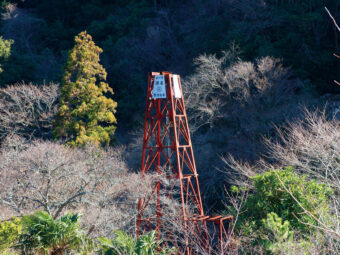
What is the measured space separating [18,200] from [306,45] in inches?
739

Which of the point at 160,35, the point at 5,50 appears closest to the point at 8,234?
the point at 5,50

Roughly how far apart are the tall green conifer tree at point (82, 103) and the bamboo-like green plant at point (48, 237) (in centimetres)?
1380

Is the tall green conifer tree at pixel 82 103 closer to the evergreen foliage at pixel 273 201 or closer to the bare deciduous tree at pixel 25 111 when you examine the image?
the bare deciduous tree at pixel 25 111

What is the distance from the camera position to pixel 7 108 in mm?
26203

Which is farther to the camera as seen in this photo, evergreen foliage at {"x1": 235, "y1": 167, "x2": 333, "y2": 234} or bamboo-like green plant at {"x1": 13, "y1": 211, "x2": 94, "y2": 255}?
evergreen foliage at {"x1": 235, "y1": 167, "x2": 333, "y2": 234}

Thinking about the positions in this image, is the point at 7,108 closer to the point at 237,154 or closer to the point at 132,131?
the point at 132,131

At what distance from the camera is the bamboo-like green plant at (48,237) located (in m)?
10.5

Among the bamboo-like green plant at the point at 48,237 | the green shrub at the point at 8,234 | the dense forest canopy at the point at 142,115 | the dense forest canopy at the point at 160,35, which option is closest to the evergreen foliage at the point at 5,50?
the dense forest canopy at the point at 142,115

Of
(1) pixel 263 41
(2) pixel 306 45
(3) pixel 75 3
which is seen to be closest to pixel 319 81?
(2) pixel 306 45

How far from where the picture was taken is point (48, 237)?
34.3ft

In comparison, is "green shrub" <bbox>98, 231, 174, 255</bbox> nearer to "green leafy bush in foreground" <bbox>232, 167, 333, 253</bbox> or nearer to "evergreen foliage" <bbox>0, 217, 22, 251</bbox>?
"evergreen foliage" <bbox>0, 217, 22, 251</bbox>

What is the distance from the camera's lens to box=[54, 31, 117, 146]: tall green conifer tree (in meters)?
24.9

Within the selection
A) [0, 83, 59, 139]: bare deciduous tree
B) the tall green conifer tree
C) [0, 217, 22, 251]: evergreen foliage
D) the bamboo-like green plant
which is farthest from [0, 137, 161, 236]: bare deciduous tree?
[0, 217, 22, 251]: evergreen foliage

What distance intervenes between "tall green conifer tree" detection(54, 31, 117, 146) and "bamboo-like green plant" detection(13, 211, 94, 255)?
543 inches
